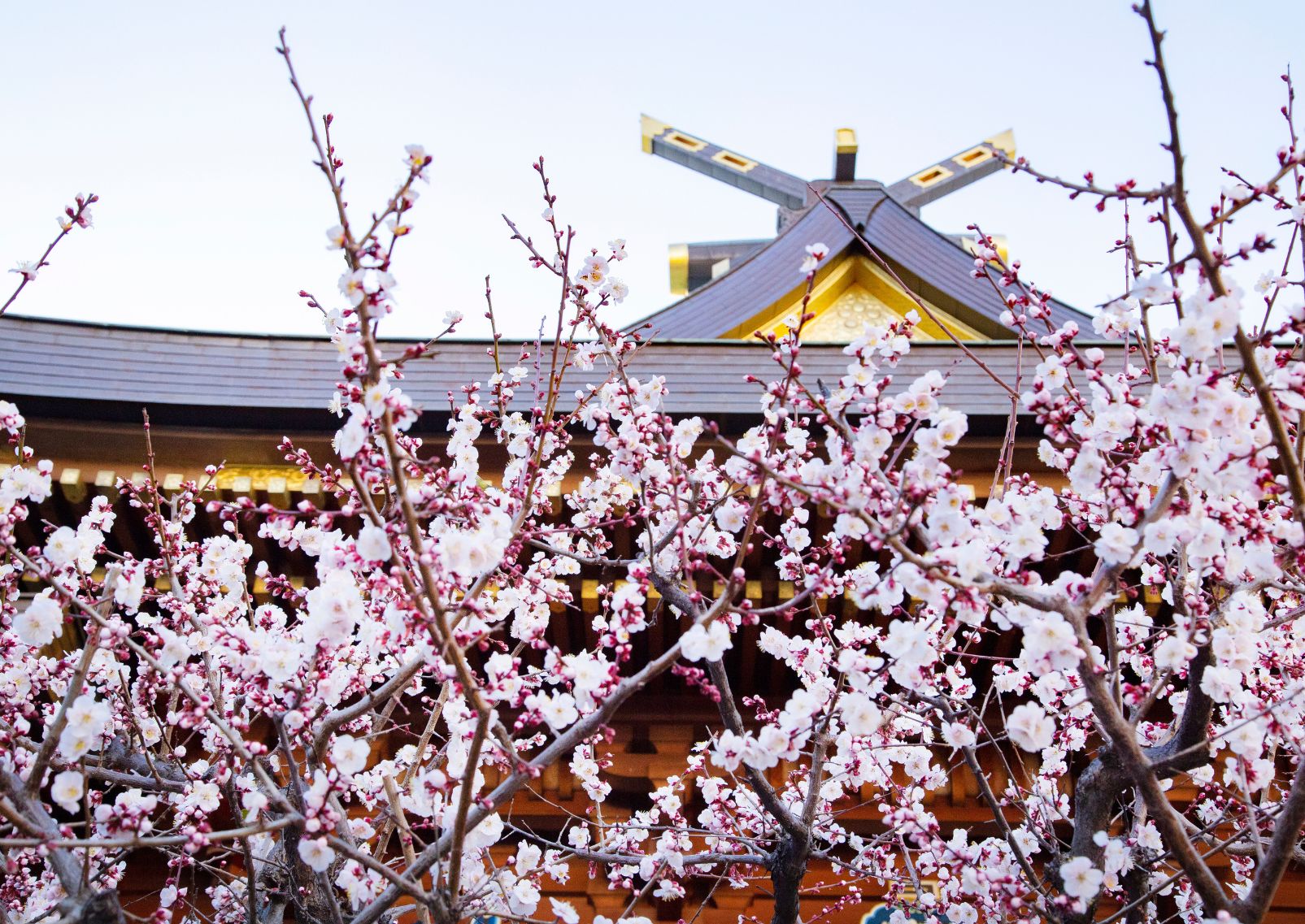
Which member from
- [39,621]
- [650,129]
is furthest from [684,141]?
[39,621]

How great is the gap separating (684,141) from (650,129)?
20.2 inches

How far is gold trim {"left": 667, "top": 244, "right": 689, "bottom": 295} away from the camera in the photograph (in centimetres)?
1122

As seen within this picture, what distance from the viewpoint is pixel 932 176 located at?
11.3 metres

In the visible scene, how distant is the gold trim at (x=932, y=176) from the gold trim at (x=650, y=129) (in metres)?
2.98

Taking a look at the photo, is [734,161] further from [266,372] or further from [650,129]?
[266,372]

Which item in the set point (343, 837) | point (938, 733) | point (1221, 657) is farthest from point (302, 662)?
point (938, 733)

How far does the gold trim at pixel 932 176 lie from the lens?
11.1m

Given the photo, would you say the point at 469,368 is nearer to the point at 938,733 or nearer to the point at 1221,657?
the point at 938,733

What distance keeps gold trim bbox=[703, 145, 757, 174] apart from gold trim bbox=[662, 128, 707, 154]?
0.86ft

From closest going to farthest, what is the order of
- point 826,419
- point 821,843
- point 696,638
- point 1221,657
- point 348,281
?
point 348,281, point 696,638, point 1221,657, point 826,419, point 821,843

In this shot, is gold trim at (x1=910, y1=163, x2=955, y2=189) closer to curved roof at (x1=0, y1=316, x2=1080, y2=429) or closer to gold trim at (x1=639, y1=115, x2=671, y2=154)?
gold trim at (x1=639, y1=115, x2=671, y2=154)

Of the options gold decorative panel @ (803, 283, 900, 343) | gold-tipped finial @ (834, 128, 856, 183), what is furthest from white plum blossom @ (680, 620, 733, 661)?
gold-tipped finial @ (834, 128, 856, 183)

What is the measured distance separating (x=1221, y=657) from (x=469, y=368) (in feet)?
13.8

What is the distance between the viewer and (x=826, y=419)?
130 inches
